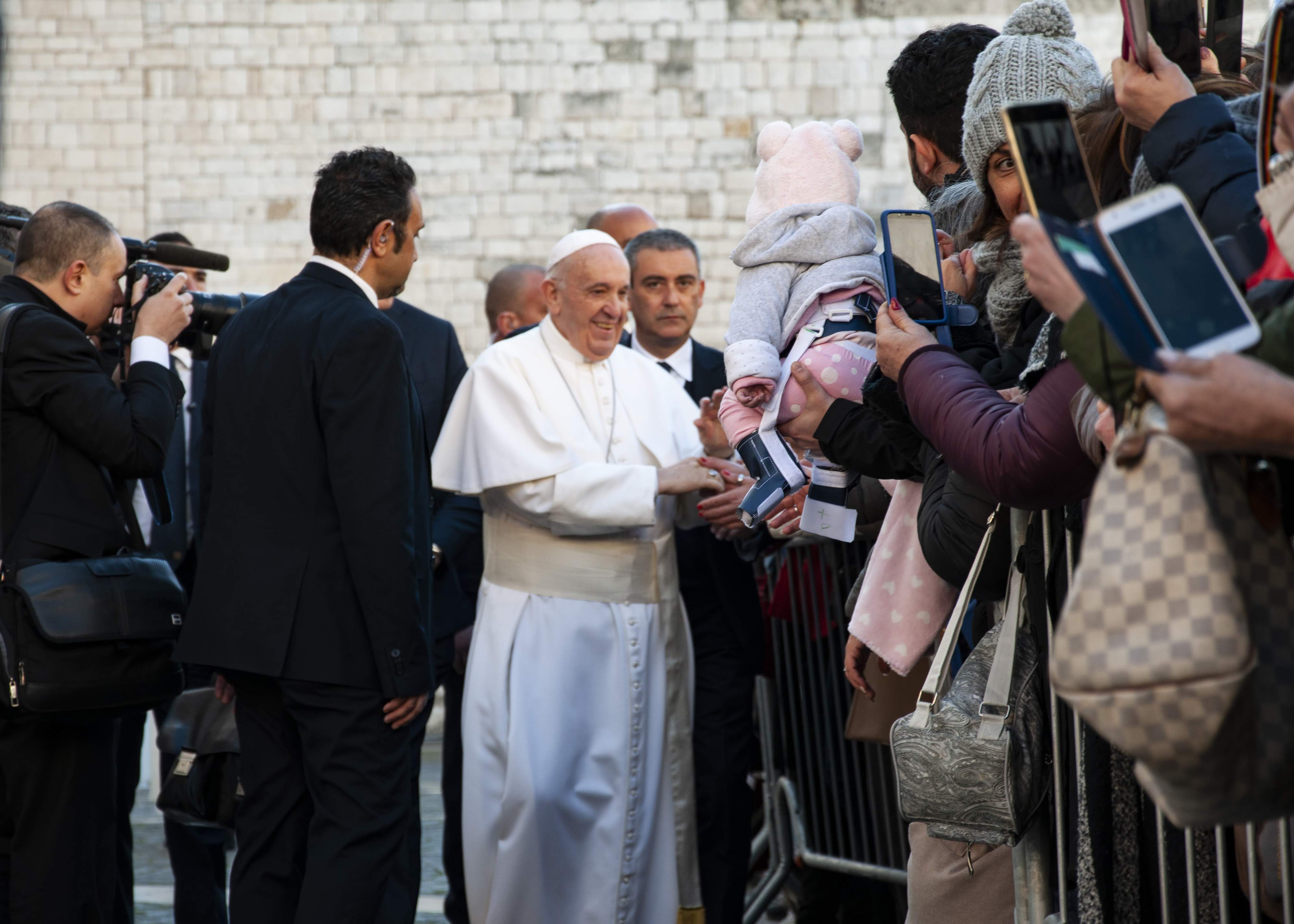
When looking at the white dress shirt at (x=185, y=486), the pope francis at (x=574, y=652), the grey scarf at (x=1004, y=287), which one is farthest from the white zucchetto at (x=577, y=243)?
the grey scarf at (x=1004, y=287)

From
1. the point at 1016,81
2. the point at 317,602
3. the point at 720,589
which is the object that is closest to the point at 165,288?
the point at 317,602

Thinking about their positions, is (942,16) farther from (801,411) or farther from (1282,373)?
(1282,373)

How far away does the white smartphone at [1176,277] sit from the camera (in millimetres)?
1527

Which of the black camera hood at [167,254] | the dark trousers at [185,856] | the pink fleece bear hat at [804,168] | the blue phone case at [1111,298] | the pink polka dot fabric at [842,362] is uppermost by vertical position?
the pink fleece bear hat at [804,168]

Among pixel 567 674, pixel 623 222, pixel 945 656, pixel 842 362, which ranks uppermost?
pixel 623 222

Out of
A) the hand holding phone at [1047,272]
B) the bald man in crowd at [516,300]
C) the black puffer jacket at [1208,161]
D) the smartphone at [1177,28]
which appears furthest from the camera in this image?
the bald man in crowd at [516,300]

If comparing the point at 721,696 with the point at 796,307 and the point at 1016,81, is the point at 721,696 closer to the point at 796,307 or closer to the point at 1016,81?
the point at 796,307

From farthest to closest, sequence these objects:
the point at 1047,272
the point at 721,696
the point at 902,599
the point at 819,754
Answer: the point at 721,696, the point at 819,754, the point at 902,599, the point at 1047,272

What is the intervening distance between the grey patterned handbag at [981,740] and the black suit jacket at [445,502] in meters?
2.88

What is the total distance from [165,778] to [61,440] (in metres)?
1.11

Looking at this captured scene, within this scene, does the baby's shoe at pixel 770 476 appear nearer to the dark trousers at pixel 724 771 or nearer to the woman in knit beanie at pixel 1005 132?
the woman in knit beanie at pixel 1005 132

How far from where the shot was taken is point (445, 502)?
5.29 metres

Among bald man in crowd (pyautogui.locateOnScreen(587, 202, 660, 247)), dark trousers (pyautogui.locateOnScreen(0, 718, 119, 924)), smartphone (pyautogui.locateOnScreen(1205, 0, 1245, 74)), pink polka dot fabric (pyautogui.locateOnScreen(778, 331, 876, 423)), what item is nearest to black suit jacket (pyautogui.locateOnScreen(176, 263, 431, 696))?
dark trousers (pyautogui.locateOnScreen(0, 718, 119, 924))

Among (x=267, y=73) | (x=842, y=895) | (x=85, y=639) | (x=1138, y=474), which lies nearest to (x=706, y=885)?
(x=842, y=895)
